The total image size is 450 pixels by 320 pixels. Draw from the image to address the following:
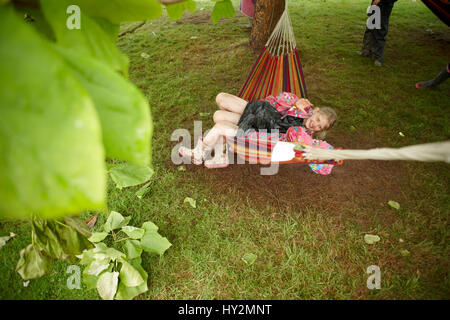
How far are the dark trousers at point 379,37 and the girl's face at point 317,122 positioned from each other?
2.84 metres

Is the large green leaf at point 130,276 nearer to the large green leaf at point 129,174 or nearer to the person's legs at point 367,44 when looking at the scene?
the large green leaf at point 129,174

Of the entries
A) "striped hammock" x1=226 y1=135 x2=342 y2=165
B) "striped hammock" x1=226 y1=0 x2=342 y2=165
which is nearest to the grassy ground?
"striped hammock" x1=226 y1=135 x2=342 y2=165

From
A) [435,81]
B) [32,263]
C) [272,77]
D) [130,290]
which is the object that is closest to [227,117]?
[272,77]

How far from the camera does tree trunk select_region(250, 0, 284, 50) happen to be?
399cm

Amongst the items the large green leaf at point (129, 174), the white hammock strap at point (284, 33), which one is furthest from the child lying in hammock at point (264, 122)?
the large green leaf at point (129, 174)

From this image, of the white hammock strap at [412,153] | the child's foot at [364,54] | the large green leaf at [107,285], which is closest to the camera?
the white hammock strap at [412,153]

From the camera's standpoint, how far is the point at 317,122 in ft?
7.39

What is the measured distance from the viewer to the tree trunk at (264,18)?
3.99 m

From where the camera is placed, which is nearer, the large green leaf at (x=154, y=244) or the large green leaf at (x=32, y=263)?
the large green leaf at (x=32, y=263)

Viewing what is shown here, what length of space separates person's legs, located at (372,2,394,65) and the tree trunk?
1.53m

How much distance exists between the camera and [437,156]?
2.83 feet

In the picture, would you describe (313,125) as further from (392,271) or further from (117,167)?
(117,167)
